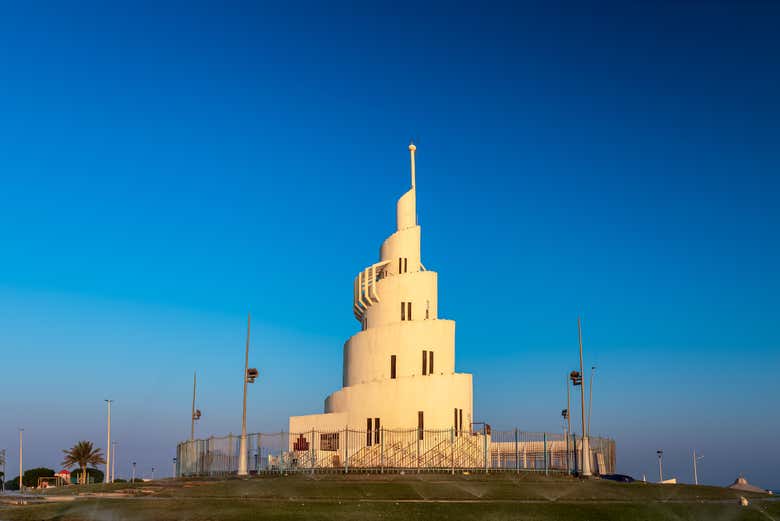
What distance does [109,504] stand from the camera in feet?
93.4

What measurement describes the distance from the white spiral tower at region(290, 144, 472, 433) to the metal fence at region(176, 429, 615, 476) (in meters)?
2.02

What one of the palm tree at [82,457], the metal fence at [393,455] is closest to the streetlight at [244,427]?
the metal fence at [393,455]

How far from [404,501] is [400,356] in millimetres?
28324

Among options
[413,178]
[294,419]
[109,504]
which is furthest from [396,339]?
[109,504]

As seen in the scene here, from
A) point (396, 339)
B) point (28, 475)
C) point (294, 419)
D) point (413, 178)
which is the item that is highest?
point (413, 178)

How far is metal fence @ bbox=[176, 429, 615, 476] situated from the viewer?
47562 mm

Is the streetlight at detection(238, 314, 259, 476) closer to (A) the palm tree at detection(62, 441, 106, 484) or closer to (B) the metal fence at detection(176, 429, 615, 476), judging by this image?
(B) the metal fence at detection(176, 429, 615, 476)

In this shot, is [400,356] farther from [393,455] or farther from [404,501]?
[404,501]

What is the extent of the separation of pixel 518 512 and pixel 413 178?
1642 inches

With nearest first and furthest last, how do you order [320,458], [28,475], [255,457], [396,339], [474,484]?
[474,484] → [255,457] → [320,458] → [396,339] → [28,475]

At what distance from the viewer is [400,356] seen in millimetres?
58375

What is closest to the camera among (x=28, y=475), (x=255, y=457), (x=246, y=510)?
(x=246, y=510)

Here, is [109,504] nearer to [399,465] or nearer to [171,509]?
[171,509]

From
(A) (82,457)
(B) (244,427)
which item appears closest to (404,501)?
(B) (244,427)
